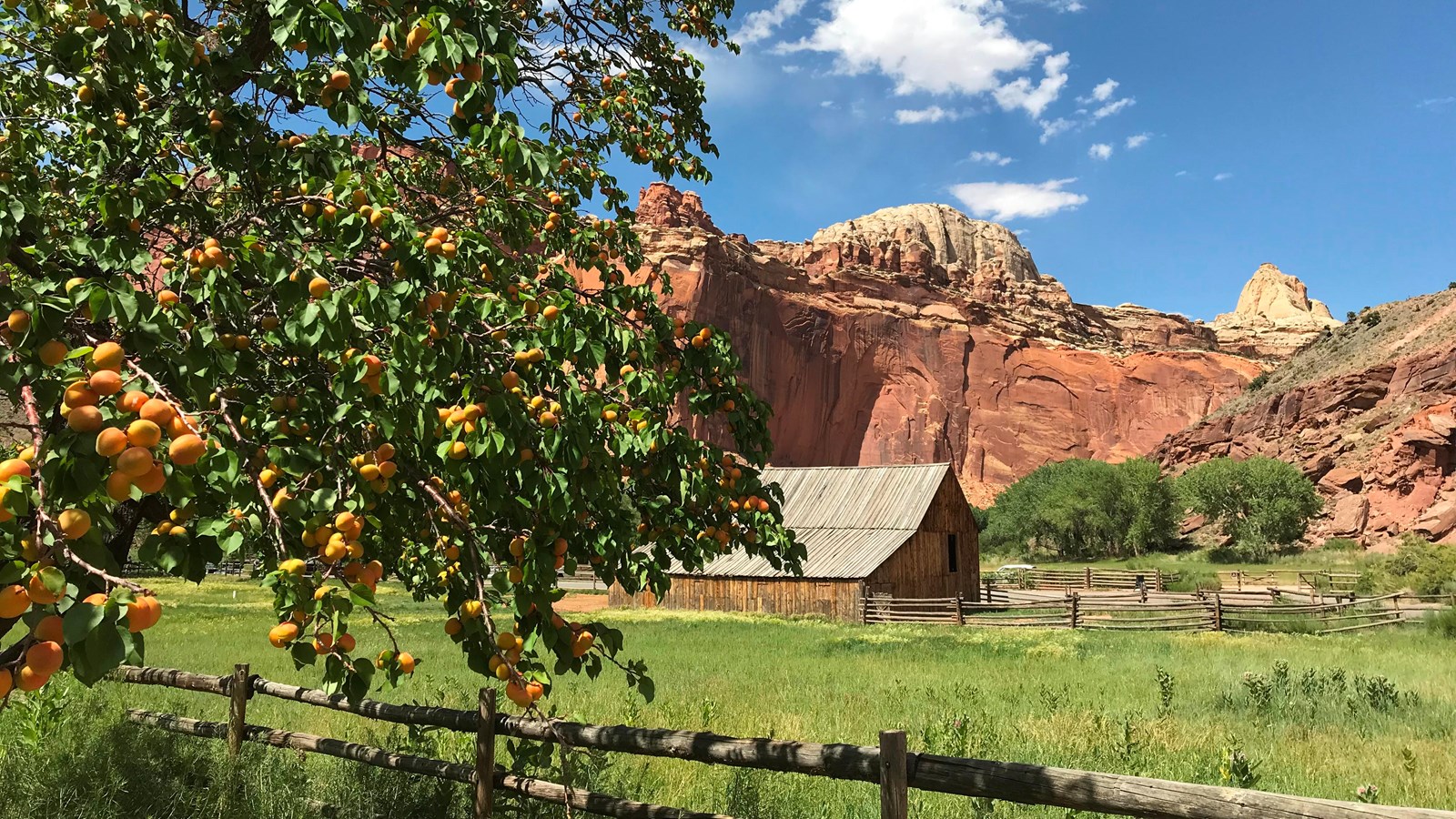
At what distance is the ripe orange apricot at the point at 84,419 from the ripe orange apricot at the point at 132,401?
0.42 ft

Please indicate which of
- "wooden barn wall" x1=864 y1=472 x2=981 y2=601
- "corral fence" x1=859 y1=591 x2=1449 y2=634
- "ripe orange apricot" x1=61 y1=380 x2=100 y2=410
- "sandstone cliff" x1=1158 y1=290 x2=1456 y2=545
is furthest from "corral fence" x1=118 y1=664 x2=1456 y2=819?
"sandstone cliff" x1=1158 y1=290 x2=1456 y2=545

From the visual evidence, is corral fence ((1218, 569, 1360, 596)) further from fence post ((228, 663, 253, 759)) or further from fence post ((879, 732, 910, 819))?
fence post ((228, 663, 253, 759))

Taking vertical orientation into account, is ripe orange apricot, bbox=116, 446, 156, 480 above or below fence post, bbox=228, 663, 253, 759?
above

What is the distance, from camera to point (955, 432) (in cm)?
10000

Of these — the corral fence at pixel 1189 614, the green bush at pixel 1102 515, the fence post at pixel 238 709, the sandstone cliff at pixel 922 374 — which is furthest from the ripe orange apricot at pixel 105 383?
the sandstone cliff at pixel 922 374

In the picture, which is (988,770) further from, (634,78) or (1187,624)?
(1187,624)

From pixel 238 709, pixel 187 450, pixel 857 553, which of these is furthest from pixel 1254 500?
pixel 187 450

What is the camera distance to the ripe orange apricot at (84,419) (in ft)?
5.28

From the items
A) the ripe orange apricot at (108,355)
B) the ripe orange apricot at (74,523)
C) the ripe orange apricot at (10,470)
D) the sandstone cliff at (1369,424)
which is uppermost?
the sandstone cliff at (1369,424)

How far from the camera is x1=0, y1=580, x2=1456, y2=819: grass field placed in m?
6.63

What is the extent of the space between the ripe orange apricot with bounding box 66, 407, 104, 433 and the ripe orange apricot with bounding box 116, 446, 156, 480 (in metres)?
0.08

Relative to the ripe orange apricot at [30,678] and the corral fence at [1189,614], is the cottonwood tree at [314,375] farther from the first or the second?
the corral fence at [1189,614]

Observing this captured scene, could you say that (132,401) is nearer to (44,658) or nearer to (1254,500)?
(44,658)

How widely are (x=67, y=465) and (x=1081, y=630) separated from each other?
25.6m
